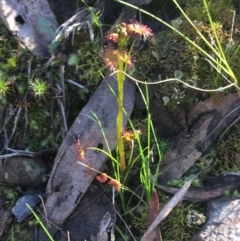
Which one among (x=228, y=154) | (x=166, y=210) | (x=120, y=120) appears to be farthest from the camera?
(x=228, y=154)

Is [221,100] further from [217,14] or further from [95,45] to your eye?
[95,45]

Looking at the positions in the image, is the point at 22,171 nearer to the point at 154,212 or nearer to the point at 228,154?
the point at 154,212

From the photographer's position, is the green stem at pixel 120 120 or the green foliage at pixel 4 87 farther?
the green foliage at pixel 4 87

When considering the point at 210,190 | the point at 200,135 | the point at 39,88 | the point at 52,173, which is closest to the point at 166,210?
the point at 210,190

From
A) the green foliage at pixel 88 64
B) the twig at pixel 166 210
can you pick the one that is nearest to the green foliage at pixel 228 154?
the twig at pixel 166 210

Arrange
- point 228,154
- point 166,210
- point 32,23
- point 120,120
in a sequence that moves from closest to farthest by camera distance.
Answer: point 120,120
point 166,210
point 228,154
point 32,23

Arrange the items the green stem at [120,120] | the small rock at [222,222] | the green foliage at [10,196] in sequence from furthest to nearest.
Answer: the green foliage at [10,196] → the small rock at [222,222] → the green stem at [120,120]

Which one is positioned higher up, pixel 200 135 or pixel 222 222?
pixel 200 135

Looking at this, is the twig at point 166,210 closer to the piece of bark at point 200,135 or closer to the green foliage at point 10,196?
the piece of bark at point 200,135
